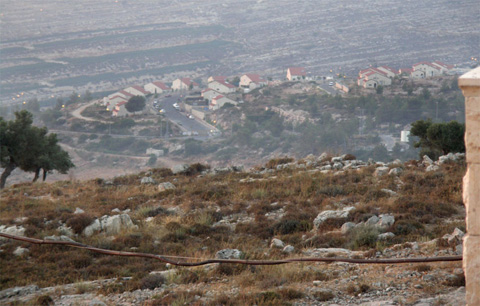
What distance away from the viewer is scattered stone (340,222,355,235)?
827 cm

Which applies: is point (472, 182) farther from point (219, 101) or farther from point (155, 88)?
point (155, 88)

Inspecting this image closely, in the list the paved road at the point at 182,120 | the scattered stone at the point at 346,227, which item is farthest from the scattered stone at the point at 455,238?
the paved road at the point at 182,120

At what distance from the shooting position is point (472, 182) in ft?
10.9

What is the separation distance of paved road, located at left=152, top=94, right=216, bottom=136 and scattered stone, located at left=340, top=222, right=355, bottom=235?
5873 cm

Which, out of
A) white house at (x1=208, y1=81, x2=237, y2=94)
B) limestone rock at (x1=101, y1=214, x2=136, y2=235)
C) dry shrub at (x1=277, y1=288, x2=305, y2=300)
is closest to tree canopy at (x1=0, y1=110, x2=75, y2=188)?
limestone rock at (x1=101, y1=214, x2=136, y2=235)

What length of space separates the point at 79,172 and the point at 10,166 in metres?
34.6

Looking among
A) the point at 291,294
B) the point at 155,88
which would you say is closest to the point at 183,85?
the point at 155,88

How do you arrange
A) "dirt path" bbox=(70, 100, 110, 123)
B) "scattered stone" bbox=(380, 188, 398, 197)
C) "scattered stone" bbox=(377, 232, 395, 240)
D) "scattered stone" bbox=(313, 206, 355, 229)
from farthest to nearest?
"dirt path" bbox=(70, 100, 110, 123) → "scattered stone" bbox=(380, 188, 398, 197) → "scattered stone" bbox=(313, 206, 355, 229) → "scattered stone" bbox=(377, 232, 395, 240)

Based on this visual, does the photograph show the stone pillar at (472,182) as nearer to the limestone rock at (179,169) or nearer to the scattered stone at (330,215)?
the scattered stone at (330,215)

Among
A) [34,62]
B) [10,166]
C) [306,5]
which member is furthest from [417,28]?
[10,166]

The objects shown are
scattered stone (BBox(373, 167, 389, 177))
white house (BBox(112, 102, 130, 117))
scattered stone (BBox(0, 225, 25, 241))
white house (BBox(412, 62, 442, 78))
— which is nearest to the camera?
scattered stone (BBox(0, 225, 25, 241))

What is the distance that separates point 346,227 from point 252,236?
160 centimetres

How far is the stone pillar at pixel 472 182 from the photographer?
3250mm

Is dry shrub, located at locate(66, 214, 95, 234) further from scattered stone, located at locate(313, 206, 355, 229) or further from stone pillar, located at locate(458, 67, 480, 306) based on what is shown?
stone pillar, located at locate(458, 67, 480, 306)
